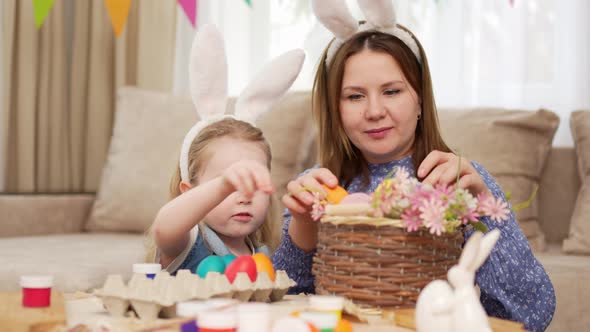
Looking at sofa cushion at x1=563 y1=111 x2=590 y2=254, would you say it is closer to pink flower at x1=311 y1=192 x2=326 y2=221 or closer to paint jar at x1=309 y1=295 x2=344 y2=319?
pink flower at x1=311 y1=192 x2=326 y2=221

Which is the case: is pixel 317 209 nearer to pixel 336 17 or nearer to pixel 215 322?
pixel 215 322

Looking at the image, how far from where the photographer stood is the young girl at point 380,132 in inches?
46.2

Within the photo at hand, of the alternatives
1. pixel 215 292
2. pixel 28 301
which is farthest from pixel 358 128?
pixel 28 301

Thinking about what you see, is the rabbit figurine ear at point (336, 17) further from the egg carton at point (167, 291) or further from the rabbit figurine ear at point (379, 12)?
the egg carton at point (167, 291)

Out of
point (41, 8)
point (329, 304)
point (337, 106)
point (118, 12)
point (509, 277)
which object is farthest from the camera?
point (118, 12)

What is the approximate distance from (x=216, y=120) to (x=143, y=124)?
134 cm

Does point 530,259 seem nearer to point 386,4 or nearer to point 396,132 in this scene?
point 396,132

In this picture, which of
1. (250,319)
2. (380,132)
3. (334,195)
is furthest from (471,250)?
(380,132)

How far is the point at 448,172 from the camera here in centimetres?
99

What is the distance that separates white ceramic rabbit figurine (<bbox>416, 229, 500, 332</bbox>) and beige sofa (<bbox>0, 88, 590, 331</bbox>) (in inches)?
44.0

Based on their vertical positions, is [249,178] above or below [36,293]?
above

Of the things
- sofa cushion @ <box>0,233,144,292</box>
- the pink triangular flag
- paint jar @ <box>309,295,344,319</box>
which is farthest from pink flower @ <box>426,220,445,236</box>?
the pink triangular flag

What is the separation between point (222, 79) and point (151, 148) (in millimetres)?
1294

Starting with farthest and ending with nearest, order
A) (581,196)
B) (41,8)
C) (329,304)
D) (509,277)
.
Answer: (41,8) < (581,196) < (509,277) < (329,304)
